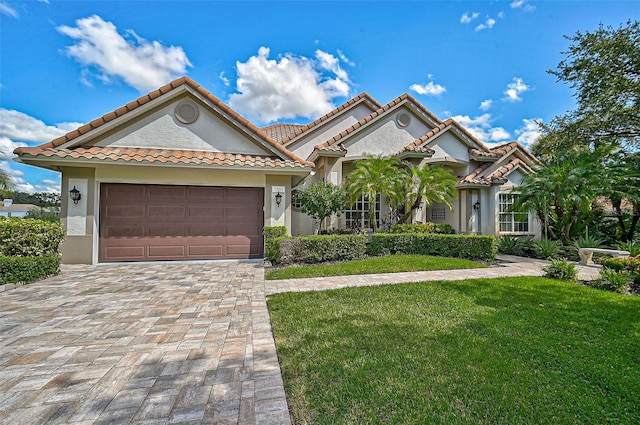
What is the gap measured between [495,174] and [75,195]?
1921 centimetres

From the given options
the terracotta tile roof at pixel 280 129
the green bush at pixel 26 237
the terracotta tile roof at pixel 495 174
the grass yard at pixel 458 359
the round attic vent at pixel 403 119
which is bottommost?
the grass yard at pixel 458 359

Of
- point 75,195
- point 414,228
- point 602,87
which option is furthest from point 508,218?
point 75,195

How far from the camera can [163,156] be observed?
10109 millimetres

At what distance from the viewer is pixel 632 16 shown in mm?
12719

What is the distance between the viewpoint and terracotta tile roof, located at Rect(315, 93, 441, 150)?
49.9 feet

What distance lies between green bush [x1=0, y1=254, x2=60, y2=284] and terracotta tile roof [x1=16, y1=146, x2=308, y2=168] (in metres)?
3.51

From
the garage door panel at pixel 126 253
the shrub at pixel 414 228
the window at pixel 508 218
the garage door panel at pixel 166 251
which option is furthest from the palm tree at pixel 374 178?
the garage door panel at pixel 126 253

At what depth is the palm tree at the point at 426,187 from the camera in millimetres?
13578

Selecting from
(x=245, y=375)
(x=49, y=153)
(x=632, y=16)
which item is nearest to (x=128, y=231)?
(x=49, y=153)

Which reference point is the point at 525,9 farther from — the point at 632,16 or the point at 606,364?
the point at 606,364

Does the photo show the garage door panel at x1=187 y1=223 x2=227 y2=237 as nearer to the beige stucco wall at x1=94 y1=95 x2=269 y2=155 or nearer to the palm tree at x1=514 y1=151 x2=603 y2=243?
the beige stucco wall at x1=94 y1=95 x2=269 y2=155

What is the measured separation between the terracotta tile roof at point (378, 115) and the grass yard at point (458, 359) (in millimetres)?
10623

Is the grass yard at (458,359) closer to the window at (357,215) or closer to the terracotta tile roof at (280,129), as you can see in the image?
the window at (357,215)

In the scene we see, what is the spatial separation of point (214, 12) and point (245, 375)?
11937mm
